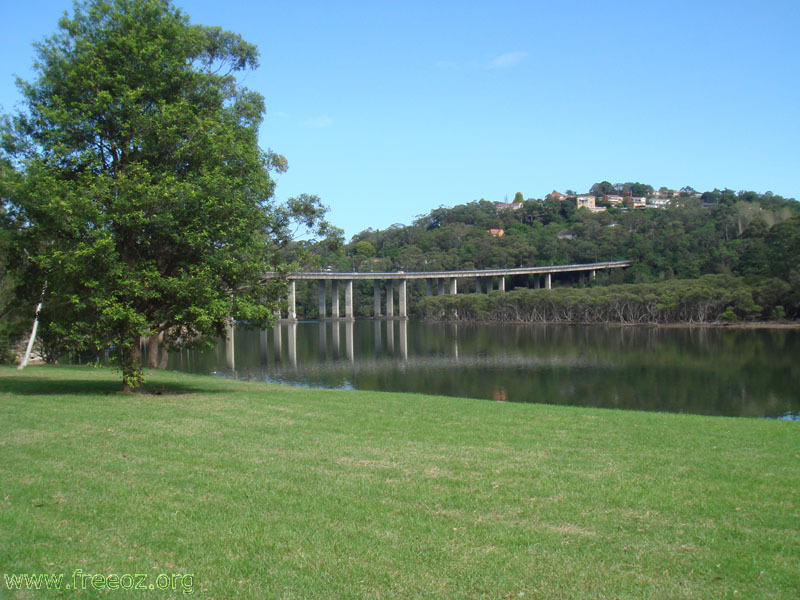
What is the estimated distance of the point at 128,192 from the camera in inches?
658

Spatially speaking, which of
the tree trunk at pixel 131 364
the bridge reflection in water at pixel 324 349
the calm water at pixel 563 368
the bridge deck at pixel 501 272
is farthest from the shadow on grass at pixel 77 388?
the bridge deck at pixel 501 272

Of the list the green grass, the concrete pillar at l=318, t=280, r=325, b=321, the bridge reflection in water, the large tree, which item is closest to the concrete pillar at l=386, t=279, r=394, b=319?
the concrete pillar at l=318, t=280, r=325, b=321

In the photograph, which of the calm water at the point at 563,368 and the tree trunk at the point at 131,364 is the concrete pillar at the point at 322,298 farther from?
the tree trunk at the point at 131,364

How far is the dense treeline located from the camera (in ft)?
274

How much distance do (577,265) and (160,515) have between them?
13865 centimetres

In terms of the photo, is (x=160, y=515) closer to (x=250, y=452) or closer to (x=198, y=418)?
(x=250, y=452)

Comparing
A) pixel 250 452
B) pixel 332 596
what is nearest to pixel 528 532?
pixel 332 596

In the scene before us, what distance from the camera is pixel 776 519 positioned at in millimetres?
7621

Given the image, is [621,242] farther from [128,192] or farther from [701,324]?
[128,192]

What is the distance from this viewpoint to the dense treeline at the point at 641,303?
83562 millimetres

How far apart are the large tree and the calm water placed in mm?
3988

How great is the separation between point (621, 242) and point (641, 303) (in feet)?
155

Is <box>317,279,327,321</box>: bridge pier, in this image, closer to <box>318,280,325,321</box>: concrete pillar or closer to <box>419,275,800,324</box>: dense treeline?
<box>318,280,325,321</box>: concrete pillar

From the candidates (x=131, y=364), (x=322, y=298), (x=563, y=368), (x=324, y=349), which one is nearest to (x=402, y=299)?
(x=322, y=298)
